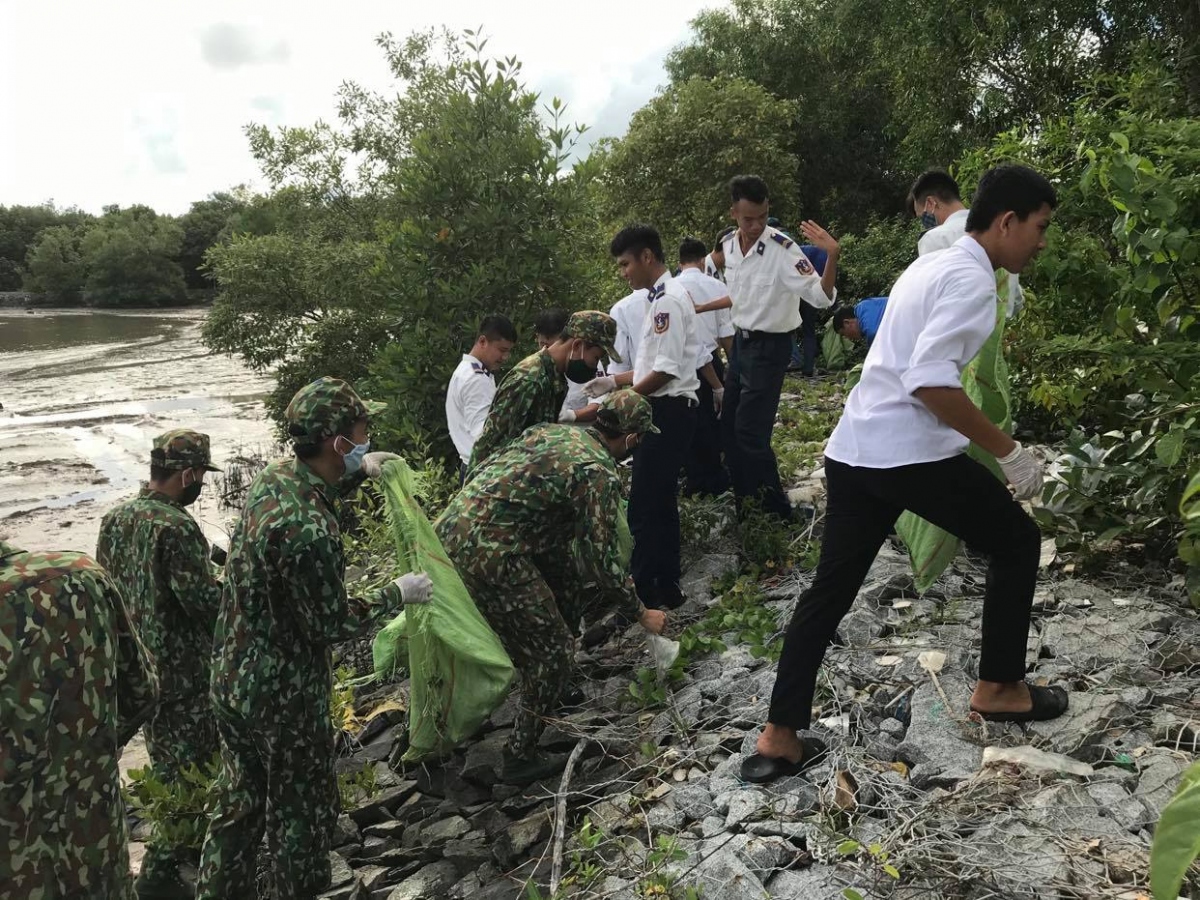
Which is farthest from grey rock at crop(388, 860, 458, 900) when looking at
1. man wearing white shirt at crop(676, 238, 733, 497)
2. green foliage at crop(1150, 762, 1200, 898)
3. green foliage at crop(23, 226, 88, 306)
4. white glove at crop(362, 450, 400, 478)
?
green foliage at crop(23, 226, 88, 306)

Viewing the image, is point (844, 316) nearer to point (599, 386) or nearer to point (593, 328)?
point (599, 386)

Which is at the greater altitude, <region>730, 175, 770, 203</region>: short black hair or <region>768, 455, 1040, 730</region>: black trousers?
<region>730, 175, 770, 203</region>: short black hair

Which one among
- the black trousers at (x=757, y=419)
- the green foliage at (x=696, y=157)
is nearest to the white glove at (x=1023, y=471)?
the black trousers at (x=757, y=419)

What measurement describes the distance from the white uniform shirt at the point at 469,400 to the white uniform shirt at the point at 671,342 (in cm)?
95

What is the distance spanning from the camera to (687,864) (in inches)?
110

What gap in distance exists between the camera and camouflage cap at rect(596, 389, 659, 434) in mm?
3898

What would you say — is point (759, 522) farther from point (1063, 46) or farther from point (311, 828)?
point (1063, 46)

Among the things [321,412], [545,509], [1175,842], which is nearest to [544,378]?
[545,509]

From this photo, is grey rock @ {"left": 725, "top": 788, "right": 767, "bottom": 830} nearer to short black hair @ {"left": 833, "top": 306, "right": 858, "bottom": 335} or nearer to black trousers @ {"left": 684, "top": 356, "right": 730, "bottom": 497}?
short black hair @ {"left": 833, "top": 306, "right": 858, "bottom": 335}

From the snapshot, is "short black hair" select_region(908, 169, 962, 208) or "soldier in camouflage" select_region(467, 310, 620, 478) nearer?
"soldier in camouflage" select_region(467, 310, 620, 478)

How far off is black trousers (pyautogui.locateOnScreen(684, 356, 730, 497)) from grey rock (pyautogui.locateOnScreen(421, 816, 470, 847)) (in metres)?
2.92

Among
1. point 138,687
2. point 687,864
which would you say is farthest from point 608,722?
point 138,687

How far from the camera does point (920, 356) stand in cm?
261

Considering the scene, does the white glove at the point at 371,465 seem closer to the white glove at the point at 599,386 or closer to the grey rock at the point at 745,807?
the white glove at the point at 599,386
